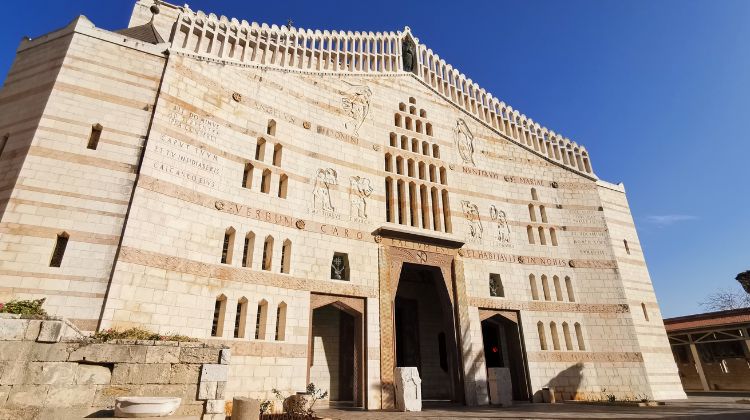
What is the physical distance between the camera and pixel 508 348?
1902 cm

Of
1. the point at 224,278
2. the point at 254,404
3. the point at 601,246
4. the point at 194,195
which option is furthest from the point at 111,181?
the point at 601,246

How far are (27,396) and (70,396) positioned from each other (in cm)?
65

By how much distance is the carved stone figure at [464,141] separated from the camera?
2152 cm

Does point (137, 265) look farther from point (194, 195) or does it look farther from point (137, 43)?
point (137, 43)

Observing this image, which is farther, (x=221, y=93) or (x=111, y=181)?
(x=221, y=93)

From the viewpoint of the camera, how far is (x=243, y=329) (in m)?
12.8

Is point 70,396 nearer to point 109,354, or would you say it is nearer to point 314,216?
point 109,354

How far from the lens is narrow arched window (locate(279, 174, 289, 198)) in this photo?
15555 mm

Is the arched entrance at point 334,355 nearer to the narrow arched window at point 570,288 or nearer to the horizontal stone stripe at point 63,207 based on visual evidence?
the horizontal stone stripe at point 63,207

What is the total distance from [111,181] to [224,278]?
4.56 m

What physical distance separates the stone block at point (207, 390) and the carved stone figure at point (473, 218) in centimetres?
1412

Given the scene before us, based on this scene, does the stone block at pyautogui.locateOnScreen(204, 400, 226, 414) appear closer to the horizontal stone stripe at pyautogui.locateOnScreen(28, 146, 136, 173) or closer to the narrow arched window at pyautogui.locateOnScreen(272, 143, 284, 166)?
the horizontal stone stripe at pyautogui.locateOnScreen(28, 146, 136, 173)

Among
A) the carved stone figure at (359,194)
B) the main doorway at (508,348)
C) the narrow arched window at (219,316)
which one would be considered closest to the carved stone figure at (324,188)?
the carved stone figure at (359,194)

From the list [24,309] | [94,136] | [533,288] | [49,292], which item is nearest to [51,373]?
[24,309]
